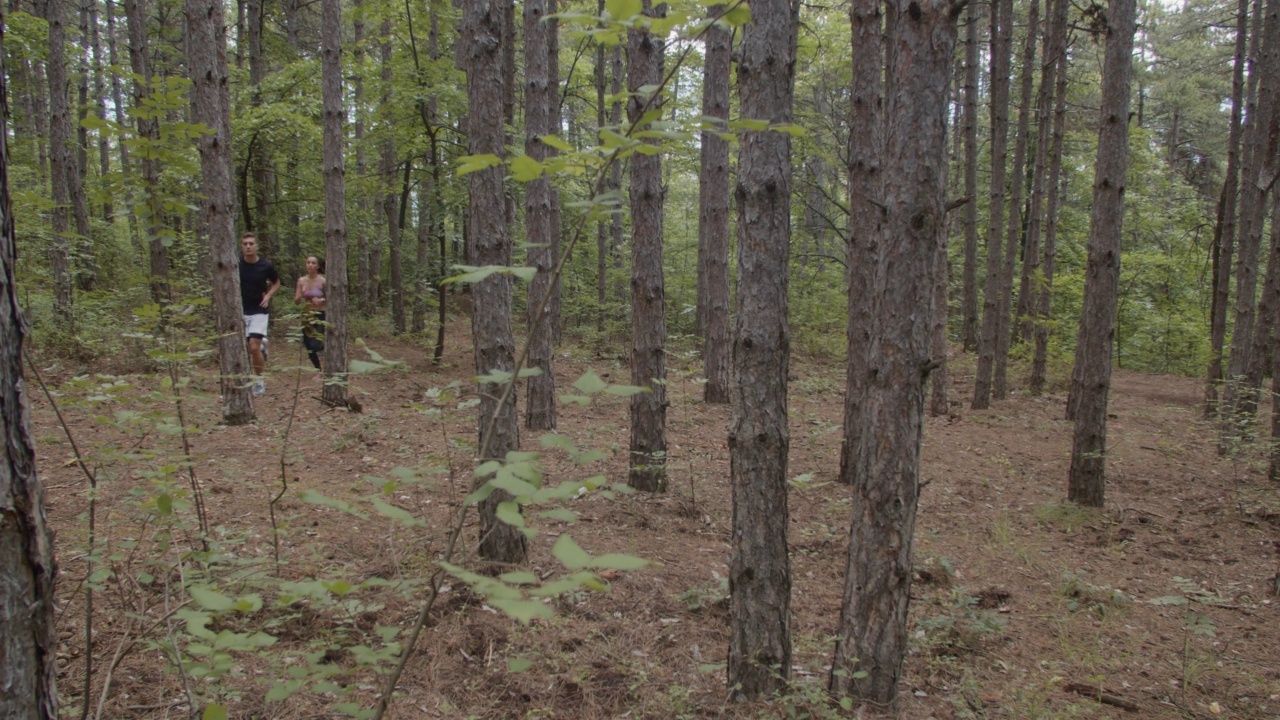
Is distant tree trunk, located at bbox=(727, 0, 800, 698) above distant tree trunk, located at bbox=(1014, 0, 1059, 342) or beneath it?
beneath

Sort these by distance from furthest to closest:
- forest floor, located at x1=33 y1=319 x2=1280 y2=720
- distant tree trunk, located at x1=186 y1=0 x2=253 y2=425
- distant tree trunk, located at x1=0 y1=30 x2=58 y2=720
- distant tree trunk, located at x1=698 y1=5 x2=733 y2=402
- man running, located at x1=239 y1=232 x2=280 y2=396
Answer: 1. distant tree trunk, located at x1=698 y1=5 x2=733 y2=402
2. man running, located at x1=239 y1=232 x2=280 y2=396
3. distant tree trunk, located at x1=186 y1=0 x2=253 y2=425
4. forest floor, located at x1=33 y1=319 x2=1280 y2=720
5. distant tree trunk, located at x1=0 y1=30 x2=58 y2=720

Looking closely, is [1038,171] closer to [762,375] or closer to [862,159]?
[862,159]

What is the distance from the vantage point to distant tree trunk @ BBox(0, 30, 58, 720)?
1483mm

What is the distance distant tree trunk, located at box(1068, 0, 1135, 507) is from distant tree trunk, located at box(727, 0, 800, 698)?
522cm

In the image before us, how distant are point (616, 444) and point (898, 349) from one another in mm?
5243

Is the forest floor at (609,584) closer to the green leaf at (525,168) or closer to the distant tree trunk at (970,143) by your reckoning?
the green leaf at (525,168)

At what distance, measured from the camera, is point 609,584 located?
496cm

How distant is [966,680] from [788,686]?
1.29 m

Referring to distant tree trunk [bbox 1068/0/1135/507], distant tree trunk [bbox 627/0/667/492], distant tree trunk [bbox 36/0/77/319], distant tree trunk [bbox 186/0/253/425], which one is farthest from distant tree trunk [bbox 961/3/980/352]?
distant tree trunk [bbox 36/0/77/319]

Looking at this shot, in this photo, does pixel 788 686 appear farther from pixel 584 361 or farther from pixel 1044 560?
pixel 584 361

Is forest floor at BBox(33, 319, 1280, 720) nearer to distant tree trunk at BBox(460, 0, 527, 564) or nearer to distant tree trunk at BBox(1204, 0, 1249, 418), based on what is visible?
distant tree trunk at BBox(460, 0, 527, 564)

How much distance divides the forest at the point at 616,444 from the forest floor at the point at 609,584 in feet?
0.12

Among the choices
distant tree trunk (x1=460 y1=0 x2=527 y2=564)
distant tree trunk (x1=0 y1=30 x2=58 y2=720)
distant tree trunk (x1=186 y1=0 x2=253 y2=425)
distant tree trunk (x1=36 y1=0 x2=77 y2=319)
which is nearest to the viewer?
distant tree trunk (x1=0 y1=30 x2=58 y2=720)

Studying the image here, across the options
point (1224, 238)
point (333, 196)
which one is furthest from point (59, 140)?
point (1224, 238)
